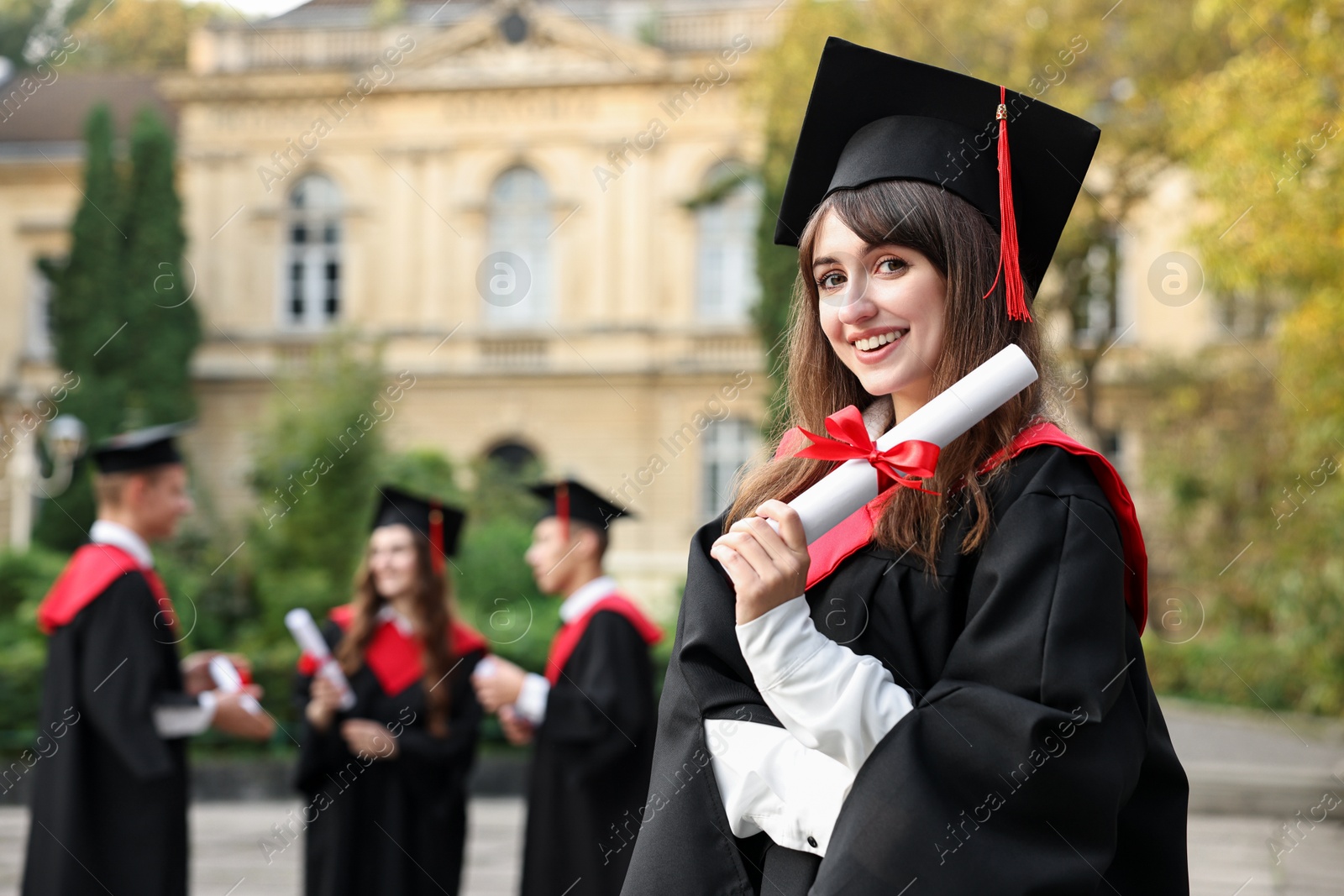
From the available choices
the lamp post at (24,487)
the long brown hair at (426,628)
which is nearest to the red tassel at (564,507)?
the long brown hair at (426,628)

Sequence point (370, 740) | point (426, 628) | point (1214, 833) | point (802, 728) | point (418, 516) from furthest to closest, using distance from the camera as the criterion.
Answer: point (1214, 833), point (418, 516), point (426, 628), point (370, 740), point (802, 728)

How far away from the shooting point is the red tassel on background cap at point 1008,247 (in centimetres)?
215

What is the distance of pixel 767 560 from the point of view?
1908mm

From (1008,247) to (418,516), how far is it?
463 cm

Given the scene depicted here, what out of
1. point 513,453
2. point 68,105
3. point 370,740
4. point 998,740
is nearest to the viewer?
point 998,740

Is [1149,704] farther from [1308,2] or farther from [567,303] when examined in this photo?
[567,303]

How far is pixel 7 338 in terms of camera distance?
2853cm

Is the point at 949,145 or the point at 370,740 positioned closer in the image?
the point at 949,145

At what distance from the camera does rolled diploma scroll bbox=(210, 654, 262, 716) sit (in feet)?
18.3

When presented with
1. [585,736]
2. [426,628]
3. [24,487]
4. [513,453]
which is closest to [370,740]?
[426,628]

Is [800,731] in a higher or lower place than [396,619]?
higher

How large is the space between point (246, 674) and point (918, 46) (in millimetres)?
13176

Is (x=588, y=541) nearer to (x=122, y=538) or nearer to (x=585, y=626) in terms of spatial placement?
(x=585, y=626)

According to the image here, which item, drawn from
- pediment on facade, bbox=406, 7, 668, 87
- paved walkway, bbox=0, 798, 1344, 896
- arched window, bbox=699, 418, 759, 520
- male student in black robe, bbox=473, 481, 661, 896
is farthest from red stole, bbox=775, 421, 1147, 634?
pediment on facade, bbox=406, 7, 668, 87
